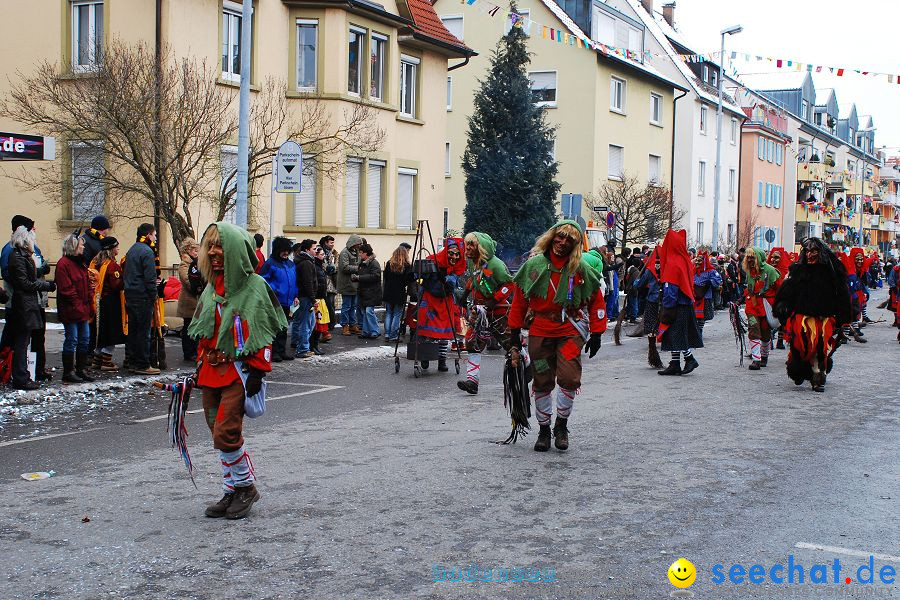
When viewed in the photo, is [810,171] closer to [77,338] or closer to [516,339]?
[77,338]

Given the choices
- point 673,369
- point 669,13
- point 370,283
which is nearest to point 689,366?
point 673,369

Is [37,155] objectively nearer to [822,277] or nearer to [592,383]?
[592,383]

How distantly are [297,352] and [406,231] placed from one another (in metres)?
11.5

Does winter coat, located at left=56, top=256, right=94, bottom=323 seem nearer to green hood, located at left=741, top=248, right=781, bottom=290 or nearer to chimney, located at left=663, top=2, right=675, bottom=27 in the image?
green hood, located at left=741, top=248, right=781, bottom=290

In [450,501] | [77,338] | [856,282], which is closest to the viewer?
[450,501]

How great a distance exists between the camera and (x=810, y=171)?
72.4 meters

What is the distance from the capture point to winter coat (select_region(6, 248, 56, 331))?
1070cm

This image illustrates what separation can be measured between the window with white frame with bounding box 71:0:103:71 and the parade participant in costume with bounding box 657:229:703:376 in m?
12.0

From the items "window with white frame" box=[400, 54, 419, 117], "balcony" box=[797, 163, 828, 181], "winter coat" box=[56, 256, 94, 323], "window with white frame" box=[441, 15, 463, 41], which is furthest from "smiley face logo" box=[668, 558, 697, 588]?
"balcony" box=[797, 163, 828, 181]

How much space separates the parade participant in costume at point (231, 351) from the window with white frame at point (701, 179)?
45.5 meters

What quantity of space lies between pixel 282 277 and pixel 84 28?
9140 mm

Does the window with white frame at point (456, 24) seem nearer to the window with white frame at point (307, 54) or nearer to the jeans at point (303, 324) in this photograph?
the window with white frame at point (307, 54)

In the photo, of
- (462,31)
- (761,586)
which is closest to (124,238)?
(761,586)

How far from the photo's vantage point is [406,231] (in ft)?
85.9
